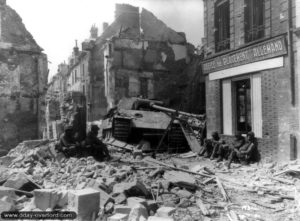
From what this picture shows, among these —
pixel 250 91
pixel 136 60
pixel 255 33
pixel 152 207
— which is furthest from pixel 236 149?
pixel 136 60

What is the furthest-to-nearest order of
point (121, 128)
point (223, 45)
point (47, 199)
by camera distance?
1. point (121, 128)
2. point (223, 45)
3. point (47, 199)

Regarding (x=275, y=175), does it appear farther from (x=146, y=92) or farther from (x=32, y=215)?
(x=146, y=92)

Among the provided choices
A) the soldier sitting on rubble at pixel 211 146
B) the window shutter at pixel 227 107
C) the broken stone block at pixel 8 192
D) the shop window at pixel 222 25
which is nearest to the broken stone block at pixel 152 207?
the broken stone block at pixel 8 192

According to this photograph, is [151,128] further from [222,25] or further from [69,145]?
[222,25]

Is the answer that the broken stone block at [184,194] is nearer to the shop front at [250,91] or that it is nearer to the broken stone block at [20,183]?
the broken stone block at [20,183]

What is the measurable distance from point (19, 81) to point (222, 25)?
10.4m

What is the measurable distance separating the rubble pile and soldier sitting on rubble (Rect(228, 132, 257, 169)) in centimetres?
60

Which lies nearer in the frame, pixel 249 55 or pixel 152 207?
pixel 152 207

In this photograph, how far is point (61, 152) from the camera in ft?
38.3

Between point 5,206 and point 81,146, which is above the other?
point 81,146

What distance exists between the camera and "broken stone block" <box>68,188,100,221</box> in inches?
222

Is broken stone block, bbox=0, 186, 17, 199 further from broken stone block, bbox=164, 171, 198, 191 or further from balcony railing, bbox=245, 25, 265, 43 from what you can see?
balcony railing, bbox=245, 25, 265, 43

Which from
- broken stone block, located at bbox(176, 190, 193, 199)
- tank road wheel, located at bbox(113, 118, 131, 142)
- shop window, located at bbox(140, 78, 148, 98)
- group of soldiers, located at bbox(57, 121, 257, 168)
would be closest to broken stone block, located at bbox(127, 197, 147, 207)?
broken stone block, located at bbox(176, 190, 193, 199)

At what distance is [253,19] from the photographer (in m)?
12.7
